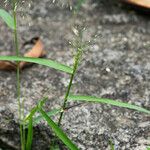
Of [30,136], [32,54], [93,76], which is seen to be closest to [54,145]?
[30,136]

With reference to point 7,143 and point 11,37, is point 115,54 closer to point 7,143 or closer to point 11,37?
point 11,37

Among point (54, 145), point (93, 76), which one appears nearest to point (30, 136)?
point (54, 145)

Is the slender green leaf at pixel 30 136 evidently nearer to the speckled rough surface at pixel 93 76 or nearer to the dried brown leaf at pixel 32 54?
the speckled rough surface at pixel 93 76

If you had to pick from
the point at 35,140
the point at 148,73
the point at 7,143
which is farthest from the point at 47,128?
the point at 148,73

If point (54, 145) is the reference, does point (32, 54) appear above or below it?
above

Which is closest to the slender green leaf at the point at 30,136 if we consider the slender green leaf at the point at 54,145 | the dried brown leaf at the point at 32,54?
the slender green leaf at the point at 54,145

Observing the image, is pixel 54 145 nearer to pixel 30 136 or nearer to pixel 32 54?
pixel 30 136

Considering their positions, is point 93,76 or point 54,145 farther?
point 93,76

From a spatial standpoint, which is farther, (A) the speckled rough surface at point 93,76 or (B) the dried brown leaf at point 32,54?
(B) the dried brown leaf at point 32,54

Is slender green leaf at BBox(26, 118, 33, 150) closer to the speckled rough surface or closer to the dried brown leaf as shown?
the speckled rough surface
